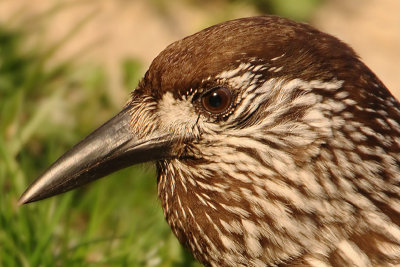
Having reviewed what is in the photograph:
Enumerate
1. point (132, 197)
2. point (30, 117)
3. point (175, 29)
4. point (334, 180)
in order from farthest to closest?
point (175, 29) < point (30, 117) < point (132, 197) < point (334, 180)

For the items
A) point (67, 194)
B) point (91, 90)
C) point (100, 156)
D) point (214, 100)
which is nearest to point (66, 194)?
point (67, 194)

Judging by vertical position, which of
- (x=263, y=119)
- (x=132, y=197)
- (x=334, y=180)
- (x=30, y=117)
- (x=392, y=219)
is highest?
(x=30, y=117)

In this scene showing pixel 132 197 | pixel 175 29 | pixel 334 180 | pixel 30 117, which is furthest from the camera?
pixel 175 29

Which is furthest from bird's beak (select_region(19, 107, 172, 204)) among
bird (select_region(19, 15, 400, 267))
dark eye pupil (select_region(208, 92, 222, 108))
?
dark eye pupil (select_region(208, 92, 222, 108))

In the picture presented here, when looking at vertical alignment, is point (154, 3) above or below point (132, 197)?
above

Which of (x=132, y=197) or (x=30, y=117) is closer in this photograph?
(x=132, y=197)

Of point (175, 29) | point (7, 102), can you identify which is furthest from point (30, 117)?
point (175, 29)

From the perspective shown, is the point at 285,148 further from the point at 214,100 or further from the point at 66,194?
the point at 66,194

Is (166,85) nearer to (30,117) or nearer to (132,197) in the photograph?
(132,197)
